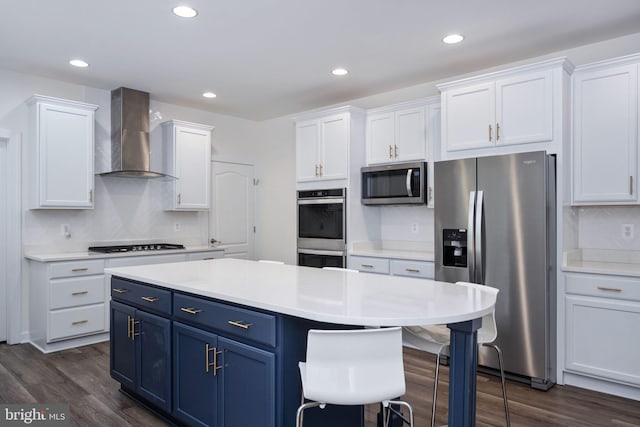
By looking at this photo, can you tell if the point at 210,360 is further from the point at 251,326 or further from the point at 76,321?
the point at 76,321

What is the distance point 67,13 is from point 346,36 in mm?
1971

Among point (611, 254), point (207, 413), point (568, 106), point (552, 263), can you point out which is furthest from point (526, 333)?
point (207, 413)

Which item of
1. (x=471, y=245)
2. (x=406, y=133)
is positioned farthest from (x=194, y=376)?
(x=406, y=133)

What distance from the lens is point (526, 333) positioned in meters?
3.23

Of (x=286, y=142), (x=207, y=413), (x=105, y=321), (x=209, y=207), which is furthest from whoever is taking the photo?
(x=286, y=142)

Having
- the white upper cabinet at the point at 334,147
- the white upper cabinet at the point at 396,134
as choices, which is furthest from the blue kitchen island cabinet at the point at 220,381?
the white upper cabinet at the point at 396,134

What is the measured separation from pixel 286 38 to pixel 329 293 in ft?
7.29

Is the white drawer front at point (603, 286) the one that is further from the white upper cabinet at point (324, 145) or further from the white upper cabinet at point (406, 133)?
the white upper cabinet at point (324, 145)

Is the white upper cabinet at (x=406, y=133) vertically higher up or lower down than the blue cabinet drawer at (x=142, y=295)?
higher up

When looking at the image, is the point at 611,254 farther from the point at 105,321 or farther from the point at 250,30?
the point at 105,321

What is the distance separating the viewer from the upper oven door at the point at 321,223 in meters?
4.69

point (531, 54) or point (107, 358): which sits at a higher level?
point (531, 54)

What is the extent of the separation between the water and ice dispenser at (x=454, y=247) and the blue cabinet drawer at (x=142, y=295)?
2.24 m

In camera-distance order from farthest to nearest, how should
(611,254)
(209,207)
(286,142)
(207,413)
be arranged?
1. (286,142)
2. (209,207)
3. (611,254)
4. (207,413)
